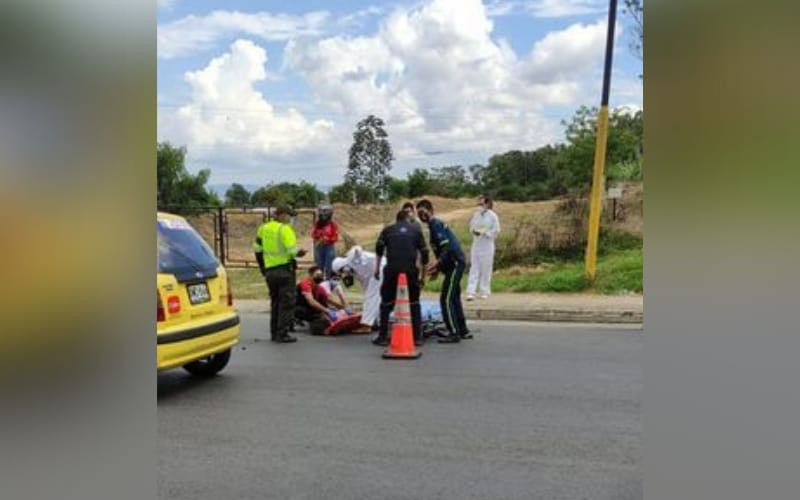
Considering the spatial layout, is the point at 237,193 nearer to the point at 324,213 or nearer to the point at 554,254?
the point at 554,254

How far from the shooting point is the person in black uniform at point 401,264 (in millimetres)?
9547

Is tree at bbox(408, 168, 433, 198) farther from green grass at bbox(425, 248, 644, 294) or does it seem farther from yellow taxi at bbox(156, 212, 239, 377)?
yellow taxi at bbox(156, 212, 239, 377)

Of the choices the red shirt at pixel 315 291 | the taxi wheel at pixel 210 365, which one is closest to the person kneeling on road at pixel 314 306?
the red shirt at pixel 315 291

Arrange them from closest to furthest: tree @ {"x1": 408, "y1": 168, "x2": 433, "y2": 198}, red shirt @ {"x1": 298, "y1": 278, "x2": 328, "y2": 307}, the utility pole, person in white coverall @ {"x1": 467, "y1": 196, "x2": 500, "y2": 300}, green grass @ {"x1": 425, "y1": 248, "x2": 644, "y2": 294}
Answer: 1. red shirt @ {"x1": 298, "y1": 278, "x2": 328, "y2": 307}
2. the utility pole
3. person in white coverall @ {"x1": 467, "y1": 196, "x2": 500, "y2": 300}
4. green grass @ {"x1": 425, "y1": 248, "x2": 644, "y2": 294}
5. tree @ {"x1": 408, "y1": 168, "x2": 433, "y2": 198}

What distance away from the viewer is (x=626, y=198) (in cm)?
1820

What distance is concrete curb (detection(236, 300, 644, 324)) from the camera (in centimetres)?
1196

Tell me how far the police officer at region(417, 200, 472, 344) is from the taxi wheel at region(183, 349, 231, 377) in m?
2.94

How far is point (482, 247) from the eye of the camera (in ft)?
45.0

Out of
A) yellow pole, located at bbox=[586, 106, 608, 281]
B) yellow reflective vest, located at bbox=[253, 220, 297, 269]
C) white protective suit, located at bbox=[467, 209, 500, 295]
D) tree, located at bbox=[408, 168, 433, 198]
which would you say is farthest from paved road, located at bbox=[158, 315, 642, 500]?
tree, located at bbox=[408, 168, 433, 198]

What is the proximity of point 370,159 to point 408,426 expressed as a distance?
97.8ft

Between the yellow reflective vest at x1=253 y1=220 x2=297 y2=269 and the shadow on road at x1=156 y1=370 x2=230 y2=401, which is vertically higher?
the yellow reflective vest at x1=253 y1=220 x2=297 y2=269

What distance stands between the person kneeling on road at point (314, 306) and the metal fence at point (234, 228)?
29.6ft
